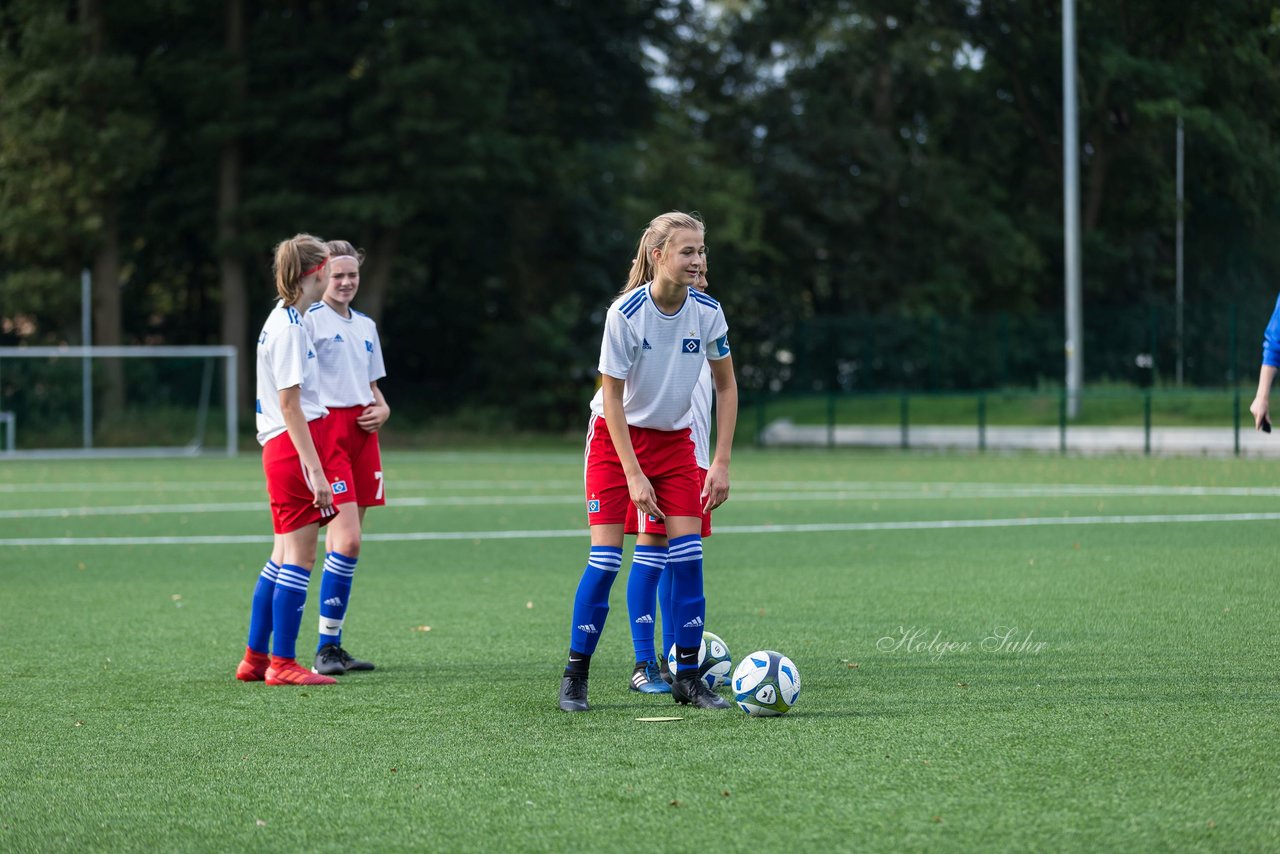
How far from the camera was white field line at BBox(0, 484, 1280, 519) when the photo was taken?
1628cm

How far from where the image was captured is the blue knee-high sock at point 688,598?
606cm

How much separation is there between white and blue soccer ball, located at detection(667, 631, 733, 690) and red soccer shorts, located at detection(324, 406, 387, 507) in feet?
5.50

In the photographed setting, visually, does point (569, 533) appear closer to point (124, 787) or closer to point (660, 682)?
point (660, 682)

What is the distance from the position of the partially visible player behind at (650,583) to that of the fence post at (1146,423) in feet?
66.7

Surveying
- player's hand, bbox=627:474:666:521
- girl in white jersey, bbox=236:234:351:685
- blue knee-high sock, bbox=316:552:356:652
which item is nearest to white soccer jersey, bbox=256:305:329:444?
girl in white jersey, bbox=236:234:351:685

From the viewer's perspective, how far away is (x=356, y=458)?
7.19m

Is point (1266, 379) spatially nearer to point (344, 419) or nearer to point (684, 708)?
point (684, 708)

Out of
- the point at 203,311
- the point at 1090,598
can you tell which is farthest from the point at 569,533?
the point at 203,311

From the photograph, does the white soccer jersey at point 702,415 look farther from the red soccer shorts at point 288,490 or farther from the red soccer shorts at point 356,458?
the red soccer shorts at point 288,490

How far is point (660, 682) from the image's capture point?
642 cm

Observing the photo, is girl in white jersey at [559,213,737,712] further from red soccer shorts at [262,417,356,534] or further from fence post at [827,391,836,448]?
fence post at [827,391,836,448]

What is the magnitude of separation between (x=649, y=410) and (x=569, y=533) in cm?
760

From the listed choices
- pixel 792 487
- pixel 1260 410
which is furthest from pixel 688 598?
pixel 792 487

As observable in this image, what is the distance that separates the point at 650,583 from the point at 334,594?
174 centimetres
